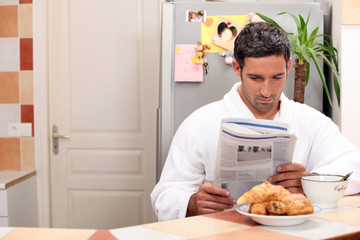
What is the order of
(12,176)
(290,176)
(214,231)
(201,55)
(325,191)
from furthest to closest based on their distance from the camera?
(12,176) < (201,55) < (290,176) < (325,191) < (214,231)

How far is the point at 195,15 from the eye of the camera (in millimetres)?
2141

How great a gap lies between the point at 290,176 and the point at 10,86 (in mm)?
2307

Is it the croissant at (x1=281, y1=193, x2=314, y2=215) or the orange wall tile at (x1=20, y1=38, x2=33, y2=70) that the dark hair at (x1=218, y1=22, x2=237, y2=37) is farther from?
the orange wall tile at (x1=20, y1=38, x2=33, y2=70)

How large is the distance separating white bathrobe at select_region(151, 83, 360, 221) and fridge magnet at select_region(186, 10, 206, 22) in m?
0.60

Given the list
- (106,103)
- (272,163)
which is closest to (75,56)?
(106,103)

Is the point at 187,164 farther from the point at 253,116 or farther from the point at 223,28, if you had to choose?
the point at 223,28

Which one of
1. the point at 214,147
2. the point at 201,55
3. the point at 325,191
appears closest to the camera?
the point at 325,191

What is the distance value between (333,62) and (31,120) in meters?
2.01

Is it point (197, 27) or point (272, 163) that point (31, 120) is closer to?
point (197, 27)

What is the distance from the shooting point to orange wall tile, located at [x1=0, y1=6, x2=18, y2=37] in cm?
299

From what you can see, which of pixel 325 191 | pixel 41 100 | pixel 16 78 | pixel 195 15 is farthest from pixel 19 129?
pixel 325 191

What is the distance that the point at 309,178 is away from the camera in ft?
4.01

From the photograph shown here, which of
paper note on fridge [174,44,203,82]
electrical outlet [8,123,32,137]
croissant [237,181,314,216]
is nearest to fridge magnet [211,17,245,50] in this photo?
paper note on fridge [174,44,203,82]

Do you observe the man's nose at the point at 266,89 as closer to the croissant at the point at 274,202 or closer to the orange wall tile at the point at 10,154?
the croissant at the point at 274,202
